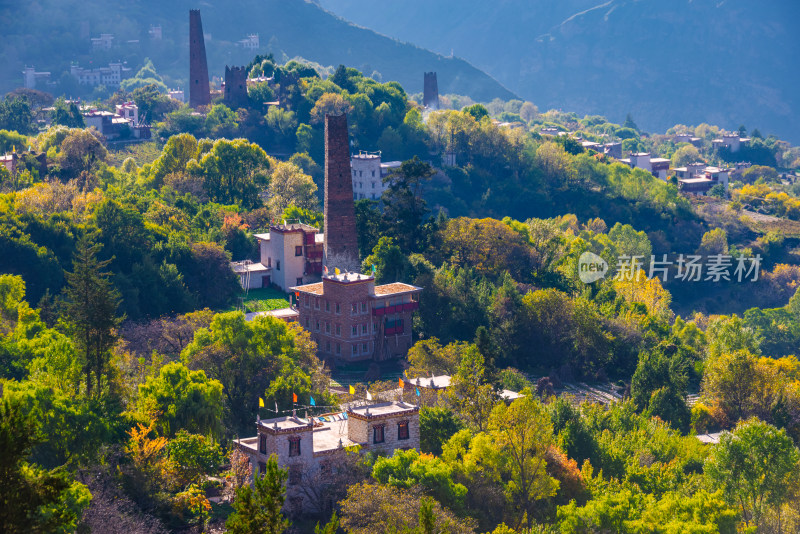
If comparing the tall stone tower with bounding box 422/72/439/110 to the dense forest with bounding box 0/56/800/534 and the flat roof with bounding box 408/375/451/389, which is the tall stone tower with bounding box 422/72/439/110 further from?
the flat roof with bounding box 408/375/451/389

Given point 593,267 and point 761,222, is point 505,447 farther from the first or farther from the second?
point 761,222

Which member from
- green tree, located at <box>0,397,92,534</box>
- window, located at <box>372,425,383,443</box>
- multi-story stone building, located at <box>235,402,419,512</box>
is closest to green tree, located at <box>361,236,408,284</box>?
multi-story stone building, located at <box>235,402,419,512</box>

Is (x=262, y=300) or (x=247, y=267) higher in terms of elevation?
(x=247, y=267)

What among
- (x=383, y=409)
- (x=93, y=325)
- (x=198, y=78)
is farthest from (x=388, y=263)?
(x=198, y=78)

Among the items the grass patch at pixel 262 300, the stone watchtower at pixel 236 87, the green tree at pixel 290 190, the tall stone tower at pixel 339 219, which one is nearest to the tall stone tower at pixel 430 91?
the stone watchtower at pixel 236 87

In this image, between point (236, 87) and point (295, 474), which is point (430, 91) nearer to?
point (236, 87)

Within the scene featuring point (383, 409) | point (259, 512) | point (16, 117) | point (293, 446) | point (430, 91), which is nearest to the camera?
point (259, 512)

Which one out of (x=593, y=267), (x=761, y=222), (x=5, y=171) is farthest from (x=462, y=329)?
(x=761, y=222)
